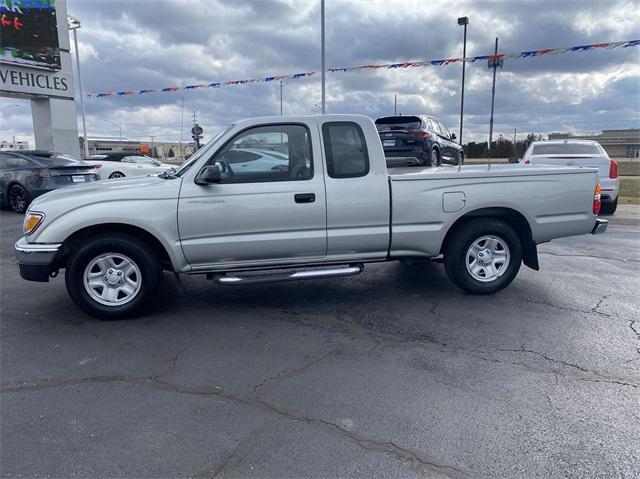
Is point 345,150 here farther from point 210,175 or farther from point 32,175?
point 32,175

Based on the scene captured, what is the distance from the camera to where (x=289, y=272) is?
4.73 metres

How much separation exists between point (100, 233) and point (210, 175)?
1.25m

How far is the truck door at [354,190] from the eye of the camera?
480cm

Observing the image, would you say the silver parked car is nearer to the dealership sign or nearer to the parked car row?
the parked car row

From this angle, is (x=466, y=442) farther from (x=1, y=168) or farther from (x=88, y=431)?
(x=1, y=168)

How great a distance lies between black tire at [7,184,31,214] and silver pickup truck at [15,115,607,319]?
27.9 ft

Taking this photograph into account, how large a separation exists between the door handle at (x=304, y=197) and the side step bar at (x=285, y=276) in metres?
0.70

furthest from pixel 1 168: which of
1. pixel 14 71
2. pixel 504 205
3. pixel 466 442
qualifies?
pixel 466 442

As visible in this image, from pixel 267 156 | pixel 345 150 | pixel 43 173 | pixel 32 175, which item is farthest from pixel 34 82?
pixel 345 150

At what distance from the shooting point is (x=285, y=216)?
4688 millimetres

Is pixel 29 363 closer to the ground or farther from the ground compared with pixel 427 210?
closer to the ground

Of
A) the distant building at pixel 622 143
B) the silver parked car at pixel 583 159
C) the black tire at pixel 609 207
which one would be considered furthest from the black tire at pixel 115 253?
the distant building at pixel 622 143

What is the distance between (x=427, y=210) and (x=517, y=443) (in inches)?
107

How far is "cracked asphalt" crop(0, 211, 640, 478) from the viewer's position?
259 cm
